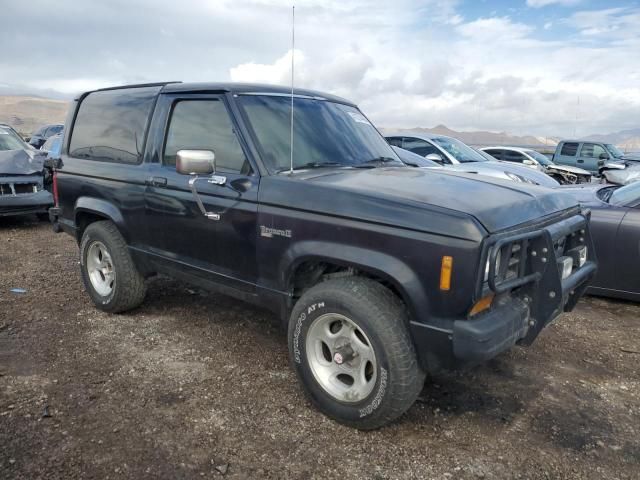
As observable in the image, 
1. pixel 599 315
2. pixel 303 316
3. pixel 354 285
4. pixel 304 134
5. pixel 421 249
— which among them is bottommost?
pixel 599 315

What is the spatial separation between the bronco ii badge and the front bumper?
0.94 metres

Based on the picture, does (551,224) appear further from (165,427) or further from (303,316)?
(165,427)

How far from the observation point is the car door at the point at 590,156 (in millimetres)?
17859

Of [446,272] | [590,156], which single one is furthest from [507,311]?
[590,156]

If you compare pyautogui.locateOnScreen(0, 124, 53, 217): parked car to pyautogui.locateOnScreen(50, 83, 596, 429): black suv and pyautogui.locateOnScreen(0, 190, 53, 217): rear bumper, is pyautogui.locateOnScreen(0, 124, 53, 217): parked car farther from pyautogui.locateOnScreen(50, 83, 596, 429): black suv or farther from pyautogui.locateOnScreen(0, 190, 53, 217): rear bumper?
pyautogui.locateOnScreen(50, 83, 596, 429): black suv

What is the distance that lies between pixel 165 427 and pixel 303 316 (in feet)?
3.38

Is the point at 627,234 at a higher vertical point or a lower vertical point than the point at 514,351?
higher

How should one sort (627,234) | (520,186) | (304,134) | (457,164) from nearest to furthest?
(520,186) → (304,134) → (627,234) → (457,164)

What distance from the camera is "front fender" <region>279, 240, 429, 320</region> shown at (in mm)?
2676

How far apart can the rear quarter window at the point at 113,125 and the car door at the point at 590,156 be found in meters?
17.1

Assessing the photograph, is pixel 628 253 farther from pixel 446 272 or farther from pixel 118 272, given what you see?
pixel 118 272

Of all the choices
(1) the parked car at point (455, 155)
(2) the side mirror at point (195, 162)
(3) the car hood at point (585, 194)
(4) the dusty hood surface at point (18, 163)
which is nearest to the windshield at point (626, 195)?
(3) the car hood at point (585, 194)

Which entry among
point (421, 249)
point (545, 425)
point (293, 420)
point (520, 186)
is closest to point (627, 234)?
point (520, 186)

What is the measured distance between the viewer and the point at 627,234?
4.81m
